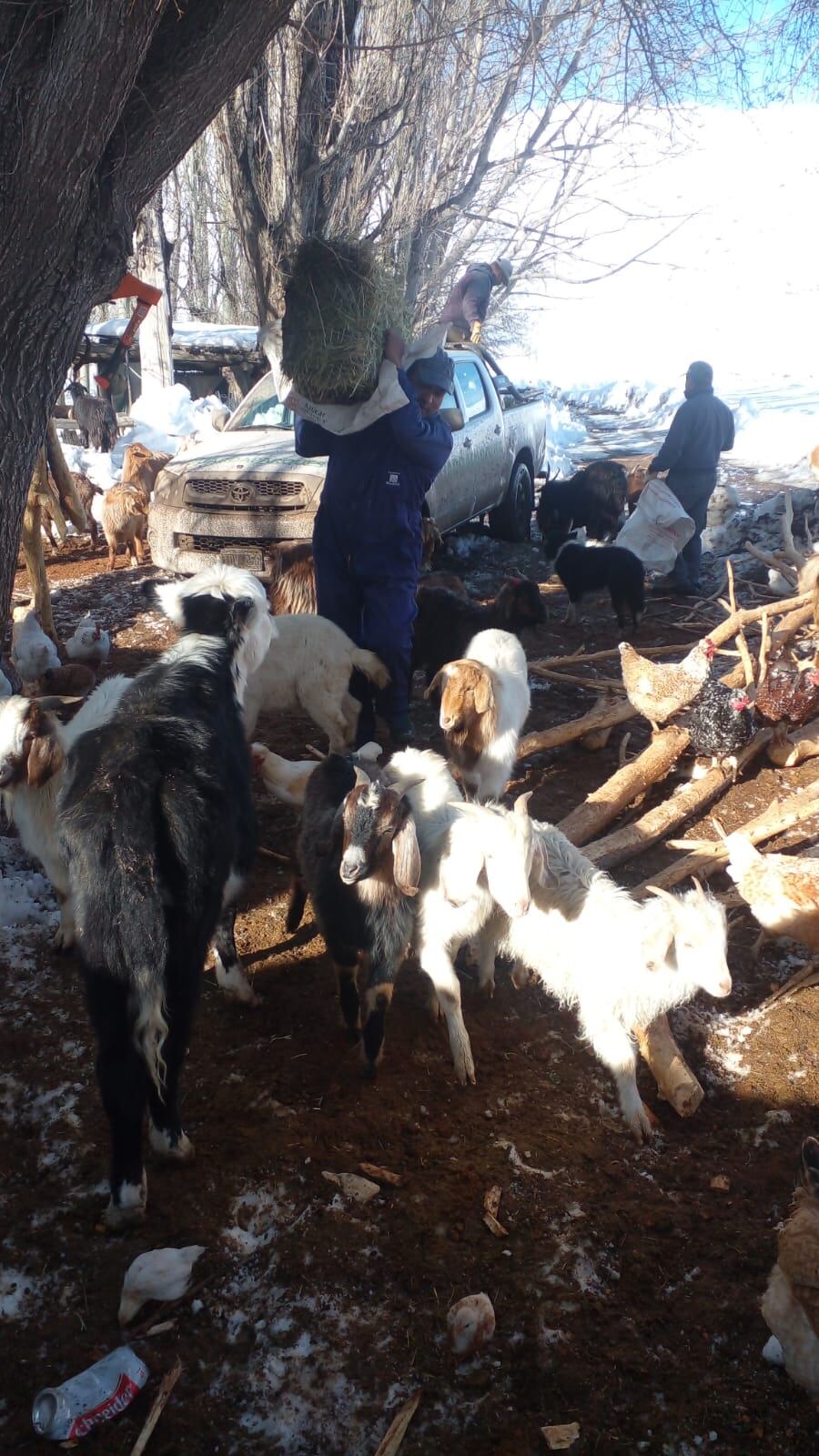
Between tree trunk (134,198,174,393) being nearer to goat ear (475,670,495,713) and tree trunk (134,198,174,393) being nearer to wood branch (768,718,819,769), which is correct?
goat ear (475,670,495,713)

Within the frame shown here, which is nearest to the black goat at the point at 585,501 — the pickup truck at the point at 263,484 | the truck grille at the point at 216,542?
the pickup truck at the point at 263,484

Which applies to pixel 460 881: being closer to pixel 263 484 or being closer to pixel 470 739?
pixel 470 739

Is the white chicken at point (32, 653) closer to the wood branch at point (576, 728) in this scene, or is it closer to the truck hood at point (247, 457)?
the truck hood at point (247, 457)

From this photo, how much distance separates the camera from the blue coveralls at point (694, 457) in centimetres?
995

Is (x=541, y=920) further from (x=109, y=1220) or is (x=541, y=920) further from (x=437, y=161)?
(x=437, y=161)

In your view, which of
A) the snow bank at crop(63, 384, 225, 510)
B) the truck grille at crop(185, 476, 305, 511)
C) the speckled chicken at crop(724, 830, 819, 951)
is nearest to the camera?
the speckled chicken at crop(724, 830, 819, 951)

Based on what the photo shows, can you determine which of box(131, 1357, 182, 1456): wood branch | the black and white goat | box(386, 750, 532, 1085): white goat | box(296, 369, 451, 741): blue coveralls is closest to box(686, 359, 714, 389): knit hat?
box(296, 369, 451, 741): blue coveralls

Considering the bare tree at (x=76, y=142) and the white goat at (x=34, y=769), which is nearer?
the bare tree at (x=76, y=142)

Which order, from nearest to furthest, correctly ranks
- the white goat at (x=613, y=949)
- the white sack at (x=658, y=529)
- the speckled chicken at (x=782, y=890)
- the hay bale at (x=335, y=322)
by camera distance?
the white goat at (x=613, y=949) → the speckled chicken at (x=782, y=890) → the hay bale at (x=335, y=322) → the white sack at (x=658, y=529)

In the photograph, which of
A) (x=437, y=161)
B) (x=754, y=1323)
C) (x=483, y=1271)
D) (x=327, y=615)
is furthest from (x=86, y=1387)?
(x=437, y=161)

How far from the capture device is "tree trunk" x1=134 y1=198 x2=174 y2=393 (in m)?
17.4

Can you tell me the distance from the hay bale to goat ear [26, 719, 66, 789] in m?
2.77

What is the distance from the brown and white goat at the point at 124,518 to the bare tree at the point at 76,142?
6490mm

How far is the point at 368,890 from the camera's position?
3.40 m
